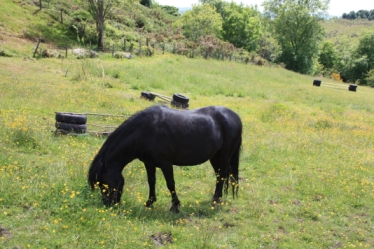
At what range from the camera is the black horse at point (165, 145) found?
21.8 ft

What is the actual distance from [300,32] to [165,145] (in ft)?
217

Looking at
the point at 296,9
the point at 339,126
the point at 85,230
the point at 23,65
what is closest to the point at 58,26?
the point at 23,65

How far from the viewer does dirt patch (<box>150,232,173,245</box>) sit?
5891 mm

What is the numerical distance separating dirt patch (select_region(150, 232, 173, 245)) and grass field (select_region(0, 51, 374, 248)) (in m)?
0.02

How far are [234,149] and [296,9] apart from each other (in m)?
64.1

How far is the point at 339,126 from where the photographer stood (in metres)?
18.6

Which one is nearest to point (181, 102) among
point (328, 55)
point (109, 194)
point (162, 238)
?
point (109, 194)

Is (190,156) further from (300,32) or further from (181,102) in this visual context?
(300,32)

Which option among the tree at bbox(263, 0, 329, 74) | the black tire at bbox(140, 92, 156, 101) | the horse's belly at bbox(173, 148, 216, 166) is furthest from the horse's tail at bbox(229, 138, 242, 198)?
the tree at bbox(263, 0, 329, 74)

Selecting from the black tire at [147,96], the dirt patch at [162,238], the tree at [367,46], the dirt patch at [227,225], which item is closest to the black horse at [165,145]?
the dirt patch at [227,225]

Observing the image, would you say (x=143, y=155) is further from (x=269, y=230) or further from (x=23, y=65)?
(x=23, y=65)

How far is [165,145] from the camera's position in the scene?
6.94 m

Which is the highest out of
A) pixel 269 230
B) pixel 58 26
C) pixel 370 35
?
pixel 370 35

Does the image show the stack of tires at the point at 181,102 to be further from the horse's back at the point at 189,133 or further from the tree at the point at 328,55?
the tree at the point at 328,55
